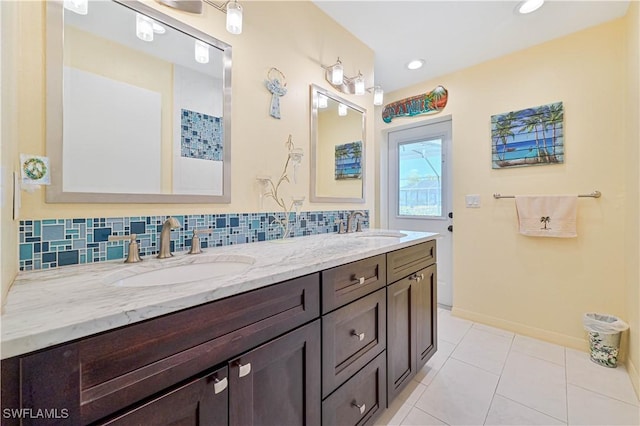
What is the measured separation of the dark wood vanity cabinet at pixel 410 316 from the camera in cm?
139

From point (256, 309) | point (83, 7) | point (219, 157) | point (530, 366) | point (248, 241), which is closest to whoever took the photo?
point (256, 309)

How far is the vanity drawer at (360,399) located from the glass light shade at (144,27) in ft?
5.43

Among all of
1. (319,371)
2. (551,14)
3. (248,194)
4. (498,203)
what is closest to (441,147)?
(498,203)

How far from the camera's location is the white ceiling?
5.98ft

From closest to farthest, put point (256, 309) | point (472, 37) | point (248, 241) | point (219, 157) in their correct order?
point (256, 309) → point (219, 157) → point (248, 241) → point (472, 37)

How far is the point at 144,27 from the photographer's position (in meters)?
1.13

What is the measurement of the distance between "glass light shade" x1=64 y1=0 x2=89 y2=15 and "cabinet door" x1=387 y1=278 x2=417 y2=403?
171 cm

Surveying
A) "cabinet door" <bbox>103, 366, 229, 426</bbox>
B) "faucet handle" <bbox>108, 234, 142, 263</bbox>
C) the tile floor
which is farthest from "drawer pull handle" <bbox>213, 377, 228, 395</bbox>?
the tile floor

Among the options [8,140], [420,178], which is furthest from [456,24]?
[8,140]

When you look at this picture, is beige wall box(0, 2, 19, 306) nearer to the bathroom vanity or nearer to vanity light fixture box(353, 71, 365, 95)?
the bathroom vanity

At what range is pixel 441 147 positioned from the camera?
9.37ft

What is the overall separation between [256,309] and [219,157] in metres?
0.87

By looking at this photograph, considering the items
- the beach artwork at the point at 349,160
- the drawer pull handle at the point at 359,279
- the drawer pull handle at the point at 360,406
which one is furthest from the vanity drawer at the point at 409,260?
the beach artwork at the point at 349,160

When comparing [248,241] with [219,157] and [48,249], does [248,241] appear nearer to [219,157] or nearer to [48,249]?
[219,157]
